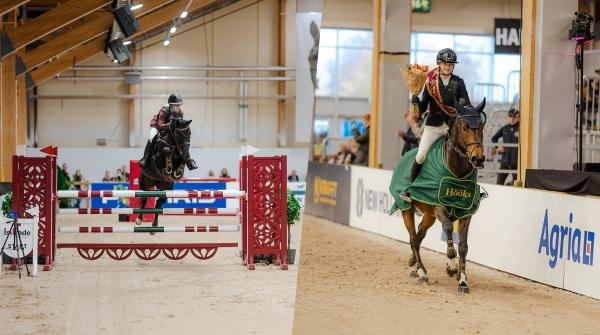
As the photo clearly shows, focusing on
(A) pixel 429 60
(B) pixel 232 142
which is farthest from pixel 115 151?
(A) pixel 429 60

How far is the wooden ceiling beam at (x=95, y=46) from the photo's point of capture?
1563cm

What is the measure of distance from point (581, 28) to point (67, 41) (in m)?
11.1

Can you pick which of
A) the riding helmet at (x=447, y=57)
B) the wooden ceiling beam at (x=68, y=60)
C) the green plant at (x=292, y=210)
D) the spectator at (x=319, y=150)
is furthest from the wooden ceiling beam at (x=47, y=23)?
the riding helmet at (x=447, y=57)

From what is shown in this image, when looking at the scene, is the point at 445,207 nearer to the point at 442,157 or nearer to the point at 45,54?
the point at 442,157

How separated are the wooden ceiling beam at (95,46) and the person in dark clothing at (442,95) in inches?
317

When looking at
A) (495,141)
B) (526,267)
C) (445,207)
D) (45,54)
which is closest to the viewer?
(445,207)

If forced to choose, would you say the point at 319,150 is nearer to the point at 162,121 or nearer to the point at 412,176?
the point at 162,121

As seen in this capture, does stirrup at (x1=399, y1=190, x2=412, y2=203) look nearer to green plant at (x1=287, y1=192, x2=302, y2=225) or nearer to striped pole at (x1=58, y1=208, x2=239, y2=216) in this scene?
green plant at (x1=287, y1=192, x2=302, y2=225)

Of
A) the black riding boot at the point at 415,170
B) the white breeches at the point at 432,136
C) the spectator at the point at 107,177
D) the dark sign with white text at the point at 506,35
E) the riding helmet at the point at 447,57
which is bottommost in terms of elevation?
the spectator at the point at 107,177

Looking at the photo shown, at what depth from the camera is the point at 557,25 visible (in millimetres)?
9312

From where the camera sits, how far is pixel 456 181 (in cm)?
767

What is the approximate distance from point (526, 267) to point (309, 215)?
9096 mm

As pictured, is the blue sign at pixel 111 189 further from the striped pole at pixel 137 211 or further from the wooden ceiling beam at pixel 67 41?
the striped pole at pixel 137 211

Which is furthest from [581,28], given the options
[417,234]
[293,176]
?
[293,176]
